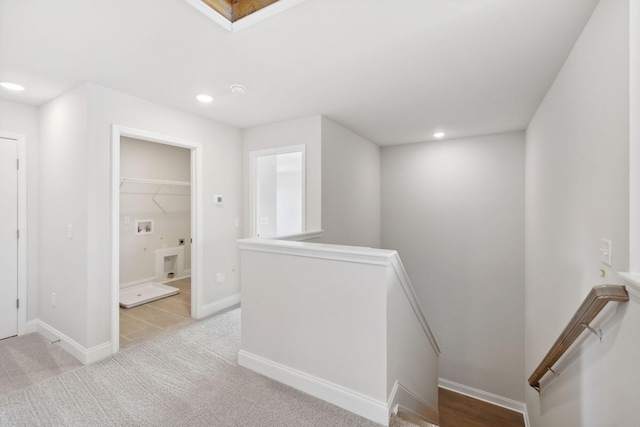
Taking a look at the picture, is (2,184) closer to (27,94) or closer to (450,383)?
(27,94)

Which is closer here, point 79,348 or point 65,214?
point 79,348

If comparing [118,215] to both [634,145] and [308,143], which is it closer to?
[308,143]

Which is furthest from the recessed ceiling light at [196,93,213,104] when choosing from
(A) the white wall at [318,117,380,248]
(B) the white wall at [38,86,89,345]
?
(A) the white wall at [318,117,380,248]

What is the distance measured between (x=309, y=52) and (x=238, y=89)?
0.92 metres

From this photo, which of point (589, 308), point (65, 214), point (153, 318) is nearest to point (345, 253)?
point (589, 308)

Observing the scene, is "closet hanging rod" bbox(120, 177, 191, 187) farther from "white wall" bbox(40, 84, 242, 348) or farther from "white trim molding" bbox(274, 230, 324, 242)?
"white trim molding" bbox(274, 230, 324, 242)

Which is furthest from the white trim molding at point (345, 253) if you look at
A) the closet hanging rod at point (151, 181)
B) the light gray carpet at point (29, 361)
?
the closet hanging rod at point (151, 181)

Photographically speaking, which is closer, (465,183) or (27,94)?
(27,94)

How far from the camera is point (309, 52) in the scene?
2076 millimetres

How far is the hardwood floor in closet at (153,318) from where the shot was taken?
3051 mm

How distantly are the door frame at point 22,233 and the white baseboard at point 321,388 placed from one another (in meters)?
2.64

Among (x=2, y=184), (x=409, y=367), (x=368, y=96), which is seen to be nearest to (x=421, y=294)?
(x=409, y=367)

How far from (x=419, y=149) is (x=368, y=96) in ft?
7.86

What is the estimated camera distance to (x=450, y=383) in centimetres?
467
